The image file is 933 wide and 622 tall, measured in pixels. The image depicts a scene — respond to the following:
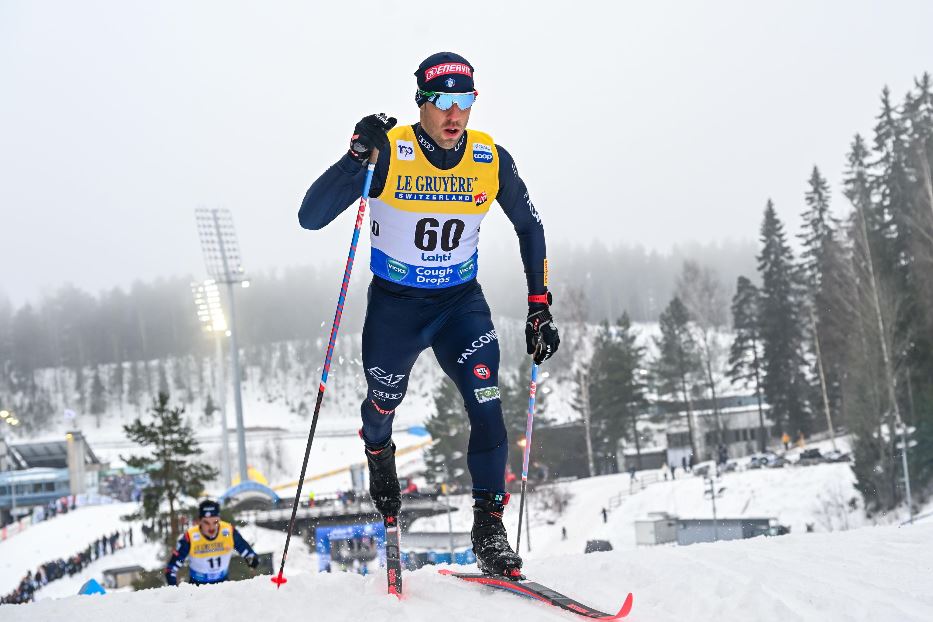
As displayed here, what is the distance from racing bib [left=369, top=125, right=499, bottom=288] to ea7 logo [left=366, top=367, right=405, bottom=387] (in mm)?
496

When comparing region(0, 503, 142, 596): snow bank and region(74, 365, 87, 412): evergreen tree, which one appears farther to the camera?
region(74, 365, 87, 412): evergreen tree

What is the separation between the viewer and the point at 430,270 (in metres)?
4.30

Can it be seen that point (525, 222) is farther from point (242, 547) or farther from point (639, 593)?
point (242, 547)

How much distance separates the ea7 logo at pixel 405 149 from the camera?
13.6ft

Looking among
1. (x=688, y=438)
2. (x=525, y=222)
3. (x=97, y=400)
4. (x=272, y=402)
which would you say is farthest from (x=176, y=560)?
(x=97, y=400)

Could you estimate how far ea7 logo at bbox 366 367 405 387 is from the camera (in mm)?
4418

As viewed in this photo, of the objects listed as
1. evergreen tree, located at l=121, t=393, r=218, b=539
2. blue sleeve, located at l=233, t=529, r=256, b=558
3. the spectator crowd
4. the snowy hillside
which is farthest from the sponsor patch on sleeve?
the snowy hillside

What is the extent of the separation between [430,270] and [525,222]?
0.71m

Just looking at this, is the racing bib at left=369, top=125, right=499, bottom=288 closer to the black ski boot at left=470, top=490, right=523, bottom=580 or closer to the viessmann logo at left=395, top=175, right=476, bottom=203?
the viessmann logo at left=395, top=175, right=476, bottom=203

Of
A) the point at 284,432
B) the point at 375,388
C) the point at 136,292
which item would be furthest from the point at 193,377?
the point at 375,388

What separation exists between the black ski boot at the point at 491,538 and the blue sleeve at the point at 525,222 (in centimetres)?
119

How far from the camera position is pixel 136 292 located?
5295 inches

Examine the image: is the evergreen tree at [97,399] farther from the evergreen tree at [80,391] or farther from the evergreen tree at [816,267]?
the evergreen tree at [816,267]

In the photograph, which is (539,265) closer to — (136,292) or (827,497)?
(827,497)
